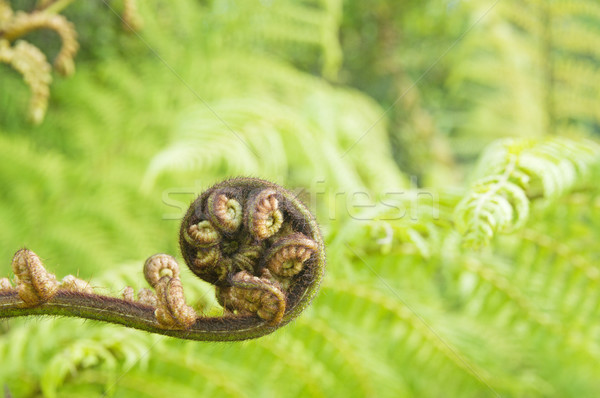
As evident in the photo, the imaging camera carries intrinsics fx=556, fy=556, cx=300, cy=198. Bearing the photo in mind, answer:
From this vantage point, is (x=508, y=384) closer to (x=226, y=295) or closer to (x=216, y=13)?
(x=226, y=295)

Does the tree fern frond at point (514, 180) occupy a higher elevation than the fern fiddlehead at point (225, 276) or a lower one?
higher

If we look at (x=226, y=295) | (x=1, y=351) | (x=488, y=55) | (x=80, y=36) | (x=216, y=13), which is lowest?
(x=1, y=351)

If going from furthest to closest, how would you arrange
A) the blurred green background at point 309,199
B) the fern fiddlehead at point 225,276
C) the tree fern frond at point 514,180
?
the blurred green background at point 309,199 → the tree fern frond at point 514,180 → the fern fiddlehead at point 225,276

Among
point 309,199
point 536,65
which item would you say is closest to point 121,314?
point 309,199

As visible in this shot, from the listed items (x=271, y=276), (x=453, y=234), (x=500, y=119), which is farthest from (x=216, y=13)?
(x=271, y=276)

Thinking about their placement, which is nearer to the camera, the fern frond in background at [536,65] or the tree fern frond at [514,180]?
the tree fern frond at [514,180]

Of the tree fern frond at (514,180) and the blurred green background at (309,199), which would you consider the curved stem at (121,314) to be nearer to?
the blurred green background at (309,199)

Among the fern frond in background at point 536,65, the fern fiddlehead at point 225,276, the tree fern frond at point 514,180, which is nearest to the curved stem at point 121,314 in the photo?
the fern fiddlehead at point 225,276
